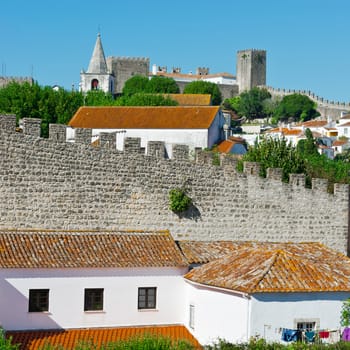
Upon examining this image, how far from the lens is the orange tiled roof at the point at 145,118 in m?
51.7

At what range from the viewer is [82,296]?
63.3 feet

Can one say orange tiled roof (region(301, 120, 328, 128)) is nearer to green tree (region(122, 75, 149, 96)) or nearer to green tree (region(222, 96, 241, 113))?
green tree (region(222, 96, 241, 113))

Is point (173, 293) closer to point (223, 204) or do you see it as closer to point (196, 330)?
point (196, 330)

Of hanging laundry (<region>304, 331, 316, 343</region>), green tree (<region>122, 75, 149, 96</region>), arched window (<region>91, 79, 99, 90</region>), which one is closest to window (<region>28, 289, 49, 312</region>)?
hanging laundry (<region>304, 331, 316, 343</region>)

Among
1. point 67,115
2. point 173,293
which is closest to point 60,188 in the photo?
point 173,293

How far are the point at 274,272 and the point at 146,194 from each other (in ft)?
16.0

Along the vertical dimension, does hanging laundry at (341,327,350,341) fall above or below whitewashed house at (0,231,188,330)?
below

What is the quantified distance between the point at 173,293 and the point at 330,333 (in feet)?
14.7

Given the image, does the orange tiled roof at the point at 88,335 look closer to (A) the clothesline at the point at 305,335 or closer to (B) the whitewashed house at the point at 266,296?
(B) the whitewashed house at the point at 266,296

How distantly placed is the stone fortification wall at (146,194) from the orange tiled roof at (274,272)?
206 centimetres

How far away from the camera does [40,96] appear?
5678 centimetres

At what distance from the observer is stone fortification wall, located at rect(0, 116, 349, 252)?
64.7ft

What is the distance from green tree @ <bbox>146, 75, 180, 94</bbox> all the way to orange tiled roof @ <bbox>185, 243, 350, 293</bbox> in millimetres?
87354

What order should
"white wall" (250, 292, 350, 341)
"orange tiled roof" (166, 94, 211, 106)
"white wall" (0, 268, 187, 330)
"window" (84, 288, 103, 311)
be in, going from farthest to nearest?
1. "orange tiled roof" (166, 94, 211, 106)
2. "window" (84, 288, 103, 311)
3. "white wall" (0, 268, 187, 330)
4. "white wall" (250, 292, 350, 341)
